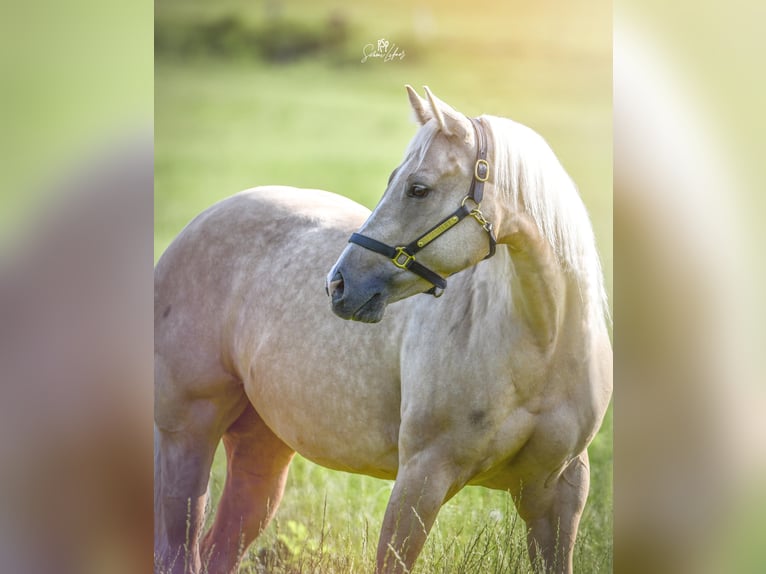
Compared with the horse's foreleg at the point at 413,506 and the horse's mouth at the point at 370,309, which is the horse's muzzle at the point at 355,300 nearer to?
the horse's mouth at the point at 370,309

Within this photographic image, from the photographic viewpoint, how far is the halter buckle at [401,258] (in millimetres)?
2797

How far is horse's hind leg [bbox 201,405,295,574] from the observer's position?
366 cm

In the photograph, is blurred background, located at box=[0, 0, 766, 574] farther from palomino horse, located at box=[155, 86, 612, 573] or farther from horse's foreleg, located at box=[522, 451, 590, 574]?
horse's foreleg, located at box=[522, 451, 590, 574]

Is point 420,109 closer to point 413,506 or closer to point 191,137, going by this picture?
point 191,137

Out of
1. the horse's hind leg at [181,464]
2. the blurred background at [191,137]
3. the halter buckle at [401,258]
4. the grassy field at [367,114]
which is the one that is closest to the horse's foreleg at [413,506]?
the grassy field at [367,114]

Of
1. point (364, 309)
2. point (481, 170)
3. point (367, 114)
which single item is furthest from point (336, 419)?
point (367, 114)

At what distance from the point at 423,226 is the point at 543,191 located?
412 mm

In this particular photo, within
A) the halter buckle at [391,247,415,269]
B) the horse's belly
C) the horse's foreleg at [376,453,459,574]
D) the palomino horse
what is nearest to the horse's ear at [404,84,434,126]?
the palomino horse
